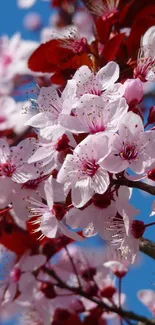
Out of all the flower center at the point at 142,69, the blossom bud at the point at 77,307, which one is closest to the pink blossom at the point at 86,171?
the flower center at the point at 142,69

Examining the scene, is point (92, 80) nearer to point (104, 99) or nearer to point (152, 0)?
point (104, 99)

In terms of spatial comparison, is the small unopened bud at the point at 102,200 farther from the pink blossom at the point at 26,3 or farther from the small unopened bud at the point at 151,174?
the pink blossom at the point at 26,3

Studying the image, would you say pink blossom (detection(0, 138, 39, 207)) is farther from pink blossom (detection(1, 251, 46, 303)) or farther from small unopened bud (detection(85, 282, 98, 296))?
small unopened bud (detection(85, 282, 98, 296))

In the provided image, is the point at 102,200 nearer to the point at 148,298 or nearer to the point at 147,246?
the point at 147,246

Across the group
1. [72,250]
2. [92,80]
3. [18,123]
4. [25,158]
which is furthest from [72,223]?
[18,123]

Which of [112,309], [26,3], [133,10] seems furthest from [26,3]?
[112,309]

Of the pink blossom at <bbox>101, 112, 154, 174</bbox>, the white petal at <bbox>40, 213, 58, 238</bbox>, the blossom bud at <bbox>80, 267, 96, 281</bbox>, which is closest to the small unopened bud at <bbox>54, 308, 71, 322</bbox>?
the blossom bud at <bbox>80, 267, 96, 281</bbox>
